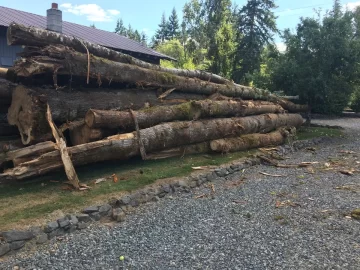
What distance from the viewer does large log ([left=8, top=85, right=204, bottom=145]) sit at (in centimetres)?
689

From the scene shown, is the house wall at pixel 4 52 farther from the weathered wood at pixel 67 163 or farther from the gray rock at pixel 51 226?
the gray rock at pixel 51 226

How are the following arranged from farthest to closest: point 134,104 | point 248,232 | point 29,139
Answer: point 134,104 → point 29,139 → point 248,232

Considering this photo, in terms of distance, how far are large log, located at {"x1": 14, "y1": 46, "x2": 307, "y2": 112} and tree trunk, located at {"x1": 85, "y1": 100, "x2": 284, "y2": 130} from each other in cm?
97

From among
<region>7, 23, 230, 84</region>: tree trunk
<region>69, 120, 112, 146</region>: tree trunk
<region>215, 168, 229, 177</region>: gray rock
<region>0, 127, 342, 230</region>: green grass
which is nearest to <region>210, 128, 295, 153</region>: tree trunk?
<region>0, 127, 342, 230</region>: green grass

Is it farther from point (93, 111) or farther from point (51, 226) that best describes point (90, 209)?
point (93, 111)

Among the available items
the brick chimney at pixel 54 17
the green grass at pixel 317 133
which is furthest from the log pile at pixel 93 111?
the brick chimney at pixel 54 17

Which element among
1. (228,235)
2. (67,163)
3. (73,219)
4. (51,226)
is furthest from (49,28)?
(228,235)

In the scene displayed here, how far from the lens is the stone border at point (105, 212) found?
438cm

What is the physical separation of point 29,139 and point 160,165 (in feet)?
10.3

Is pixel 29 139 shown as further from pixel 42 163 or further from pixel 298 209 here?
pixel 298 209

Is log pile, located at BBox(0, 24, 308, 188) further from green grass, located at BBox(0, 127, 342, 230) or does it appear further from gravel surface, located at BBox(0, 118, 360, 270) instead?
gravel surface, located at BBox(0, 118, 360, 270)

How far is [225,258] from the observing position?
418 cm

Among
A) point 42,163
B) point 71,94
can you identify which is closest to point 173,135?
point 71,94

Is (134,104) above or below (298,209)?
above
